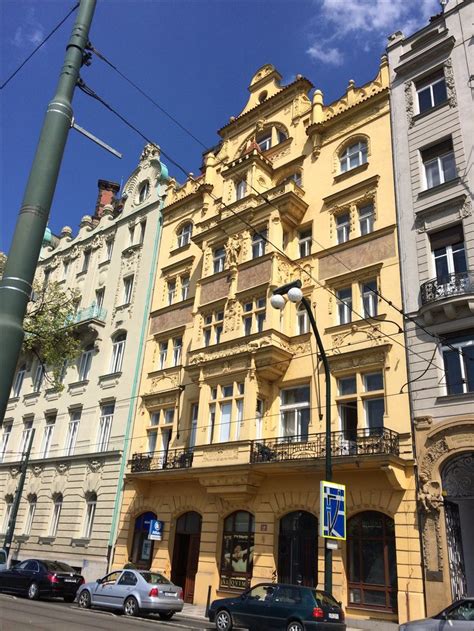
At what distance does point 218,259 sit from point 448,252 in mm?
11762

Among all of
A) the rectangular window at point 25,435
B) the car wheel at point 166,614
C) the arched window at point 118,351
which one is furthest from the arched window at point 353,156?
the rectangular window at point 25,435

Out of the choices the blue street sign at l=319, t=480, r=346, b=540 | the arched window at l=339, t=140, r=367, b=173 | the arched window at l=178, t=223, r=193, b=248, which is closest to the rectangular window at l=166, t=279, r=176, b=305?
the arched window at l=178, t=223, r=193, b=248

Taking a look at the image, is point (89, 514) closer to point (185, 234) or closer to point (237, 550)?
point (237, 550)

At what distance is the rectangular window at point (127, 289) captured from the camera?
33.7 metres

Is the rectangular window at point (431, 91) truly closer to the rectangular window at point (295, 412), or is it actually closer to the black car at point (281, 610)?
the rectangular window at point (295, 412)

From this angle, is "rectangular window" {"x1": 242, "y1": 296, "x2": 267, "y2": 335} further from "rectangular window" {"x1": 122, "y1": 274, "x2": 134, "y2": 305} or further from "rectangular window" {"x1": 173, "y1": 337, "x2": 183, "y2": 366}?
"rectangular window" {"x1": 122, "y1": 274, "x2": 134, "y2": 305}

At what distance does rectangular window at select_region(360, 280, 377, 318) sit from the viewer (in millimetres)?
21594

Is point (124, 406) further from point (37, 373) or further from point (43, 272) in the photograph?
point (43, 272)

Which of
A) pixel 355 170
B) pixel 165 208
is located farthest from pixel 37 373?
pixel 355 170

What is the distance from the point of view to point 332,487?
14.3 metres

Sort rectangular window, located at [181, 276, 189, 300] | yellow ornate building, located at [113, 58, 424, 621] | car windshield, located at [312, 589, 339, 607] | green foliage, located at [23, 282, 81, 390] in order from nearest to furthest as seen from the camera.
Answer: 1. car windshield, located at [312, 589, 339, 607]
2. yellow ornate building, located at [113, 58, 424, 621]
3. green foliage, located at [23, 282, 81, 390]
4. rectangular window, located at [181, 276, 189, 300]

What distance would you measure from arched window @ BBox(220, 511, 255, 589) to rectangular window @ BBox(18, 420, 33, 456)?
58.4 feet

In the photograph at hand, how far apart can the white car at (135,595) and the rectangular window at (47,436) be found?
15.0 meters

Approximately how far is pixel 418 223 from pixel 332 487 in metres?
11.7
